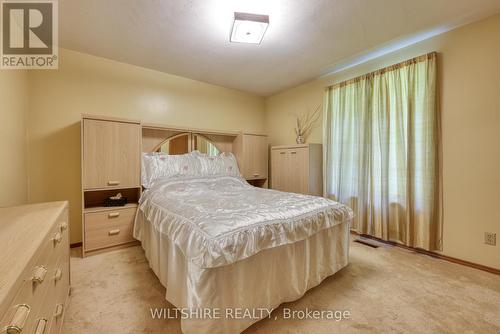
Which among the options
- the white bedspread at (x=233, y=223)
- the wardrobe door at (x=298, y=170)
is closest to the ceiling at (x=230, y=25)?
the wardrobe door at (x=298, y=170)

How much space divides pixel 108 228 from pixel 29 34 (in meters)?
2.27

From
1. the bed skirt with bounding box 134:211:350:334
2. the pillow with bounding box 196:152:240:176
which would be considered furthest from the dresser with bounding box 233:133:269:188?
the bed skirt with bounding box 134:211:350:334

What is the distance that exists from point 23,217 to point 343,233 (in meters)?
2.33

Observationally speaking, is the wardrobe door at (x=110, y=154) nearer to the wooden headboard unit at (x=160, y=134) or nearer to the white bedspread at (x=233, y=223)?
the wooden headboard unit at (x=160, y=134)

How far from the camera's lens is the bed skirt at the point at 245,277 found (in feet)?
4.01

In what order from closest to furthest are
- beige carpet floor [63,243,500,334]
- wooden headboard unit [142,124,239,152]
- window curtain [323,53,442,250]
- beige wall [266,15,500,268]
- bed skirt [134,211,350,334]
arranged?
bed skirt [134,211,350,334], beige carpet floor [63,243,500,334], beige wall [266,15,500,268], window curtain [323,53,442,250], wooden headboard unit [142,124,239,152]

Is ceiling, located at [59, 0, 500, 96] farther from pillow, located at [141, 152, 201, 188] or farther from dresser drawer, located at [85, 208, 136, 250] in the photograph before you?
dresser drawer, located at [85, 208, 136, 250]

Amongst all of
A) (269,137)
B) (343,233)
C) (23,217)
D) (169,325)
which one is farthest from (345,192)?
(23,217)

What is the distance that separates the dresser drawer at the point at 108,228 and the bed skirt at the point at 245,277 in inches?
30.0

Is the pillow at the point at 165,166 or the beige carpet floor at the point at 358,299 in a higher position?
the pillow at the point at 165,166

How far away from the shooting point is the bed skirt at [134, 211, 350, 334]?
1223mm

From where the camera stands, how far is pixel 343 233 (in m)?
2.05

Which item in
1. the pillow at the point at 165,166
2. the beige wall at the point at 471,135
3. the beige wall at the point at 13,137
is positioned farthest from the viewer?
the pillow at the point at 165,166

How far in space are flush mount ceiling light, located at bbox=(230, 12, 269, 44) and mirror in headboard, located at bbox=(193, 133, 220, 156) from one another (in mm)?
1743
